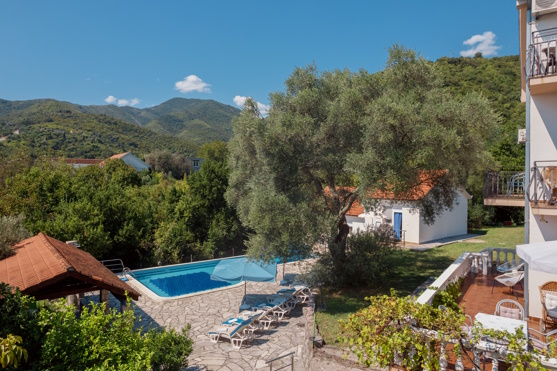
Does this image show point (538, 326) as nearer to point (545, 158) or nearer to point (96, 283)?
point (545, 158)

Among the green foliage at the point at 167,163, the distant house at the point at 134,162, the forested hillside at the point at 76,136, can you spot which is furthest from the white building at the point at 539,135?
the distant house at the point at 134,162

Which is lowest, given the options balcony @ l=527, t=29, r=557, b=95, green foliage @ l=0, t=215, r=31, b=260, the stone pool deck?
the stone pool deck

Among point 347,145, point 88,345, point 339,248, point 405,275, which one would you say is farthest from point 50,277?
point 405,275

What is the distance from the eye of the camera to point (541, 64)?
7598 millimetres

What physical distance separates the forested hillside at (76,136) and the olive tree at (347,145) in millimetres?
51083

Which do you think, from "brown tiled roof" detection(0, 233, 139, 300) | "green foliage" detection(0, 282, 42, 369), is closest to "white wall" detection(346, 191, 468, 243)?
"brown tiled roof" detection(0, 233, 139, 300)

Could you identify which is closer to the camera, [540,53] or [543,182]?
[543,182]

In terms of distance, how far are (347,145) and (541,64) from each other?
622cm

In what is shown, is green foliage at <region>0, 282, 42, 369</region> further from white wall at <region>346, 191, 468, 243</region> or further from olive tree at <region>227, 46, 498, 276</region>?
white wall at <region>346, 191, 468, 243</region>

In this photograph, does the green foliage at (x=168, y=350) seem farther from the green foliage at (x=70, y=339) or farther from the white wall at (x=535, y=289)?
the white wall at (x=535, y=289)

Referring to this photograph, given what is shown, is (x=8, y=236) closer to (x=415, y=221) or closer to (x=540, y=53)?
(x=540, y=53)

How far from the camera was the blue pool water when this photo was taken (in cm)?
1747

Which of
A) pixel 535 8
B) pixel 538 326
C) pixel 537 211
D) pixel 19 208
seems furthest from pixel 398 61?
pixel 19 208

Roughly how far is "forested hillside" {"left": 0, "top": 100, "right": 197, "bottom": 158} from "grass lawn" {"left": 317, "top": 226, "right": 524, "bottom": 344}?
53596mm
